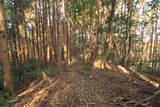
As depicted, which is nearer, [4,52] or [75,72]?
[4,52]

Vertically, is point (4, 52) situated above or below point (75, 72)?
above

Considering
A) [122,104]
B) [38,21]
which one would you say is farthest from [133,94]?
[38,21]

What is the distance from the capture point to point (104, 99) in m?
4.13

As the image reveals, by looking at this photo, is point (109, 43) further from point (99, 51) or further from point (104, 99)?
point (104, 99)

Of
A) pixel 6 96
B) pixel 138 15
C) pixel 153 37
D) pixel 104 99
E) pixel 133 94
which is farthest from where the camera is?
pixel 153 37

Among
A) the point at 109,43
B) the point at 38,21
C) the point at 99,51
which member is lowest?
the point at 99,51

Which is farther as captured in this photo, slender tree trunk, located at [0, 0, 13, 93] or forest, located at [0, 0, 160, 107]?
slender tree trunk, located at [0, 0, 13, 93]

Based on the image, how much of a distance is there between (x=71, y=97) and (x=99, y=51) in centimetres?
545

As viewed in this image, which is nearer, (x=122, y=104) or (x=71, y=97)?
(x=122, y=104)

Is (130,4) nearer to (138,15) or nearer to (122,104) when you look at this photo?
(138,15)

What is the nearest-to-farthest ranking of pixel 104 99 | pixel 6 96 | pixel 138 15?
pixel 104 99 < pixel 6 96 < pixel 138 15

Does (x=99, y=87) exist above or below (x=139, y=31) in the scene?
below

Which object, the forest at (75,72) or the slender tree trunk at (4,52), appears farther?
the slender tree trunk at (4,52)

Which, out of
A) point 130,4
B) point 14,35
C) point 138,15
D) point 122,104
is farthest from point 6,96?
point 138,15
